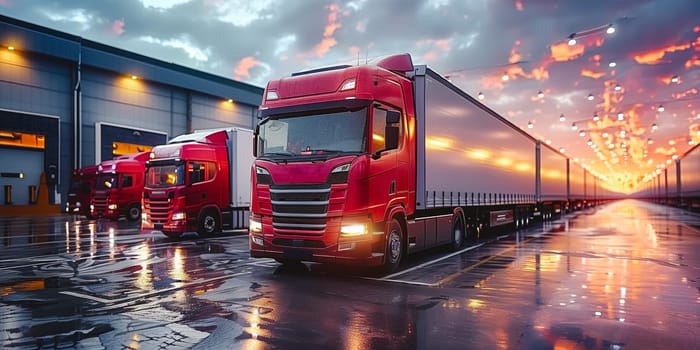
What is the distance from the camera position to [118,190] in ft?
91.5

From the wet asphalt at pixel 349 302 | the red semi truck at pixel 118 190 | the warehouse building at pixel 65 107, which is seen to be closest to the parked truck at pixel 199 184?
the wet asphalt at pixel 349 302

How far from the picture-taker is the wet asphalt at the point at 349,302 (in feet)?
18.2

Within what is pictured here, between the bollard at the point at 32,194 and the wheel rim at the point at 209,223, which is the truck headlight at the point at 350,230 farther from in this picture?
the bollard at the point at 32,194

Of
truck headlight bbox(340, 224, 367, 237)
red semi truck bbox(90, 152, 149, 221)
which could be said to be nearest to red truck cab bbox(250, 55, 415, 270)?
truck headlight bbox(340, 224, 367, 237)

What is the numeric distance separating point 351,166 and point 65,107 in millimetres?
37781

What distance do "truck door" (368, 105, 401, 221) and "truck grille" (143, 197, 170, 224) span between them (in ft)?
32.3

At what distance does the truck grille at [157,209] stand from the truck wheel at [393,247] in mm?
9642

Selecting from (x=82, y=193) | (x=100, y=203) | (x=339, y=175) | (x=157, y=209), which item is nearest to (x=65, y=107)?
(x=82, y=193)

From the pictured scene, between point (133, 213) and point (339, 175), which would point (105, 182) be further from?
point (339, 175)

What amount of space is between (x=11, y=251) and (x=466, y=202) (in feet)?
43.4

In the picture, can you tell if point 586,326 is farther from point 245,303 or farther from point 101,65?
point 101,65

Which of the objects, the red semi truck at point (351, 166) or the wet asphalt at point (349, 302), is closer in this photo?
the wet asphalt at point (349, 302)

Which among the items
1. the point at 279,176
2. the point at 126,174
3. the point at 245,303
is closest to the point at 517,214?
the point at 279,176

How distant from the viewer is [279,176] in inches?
360
